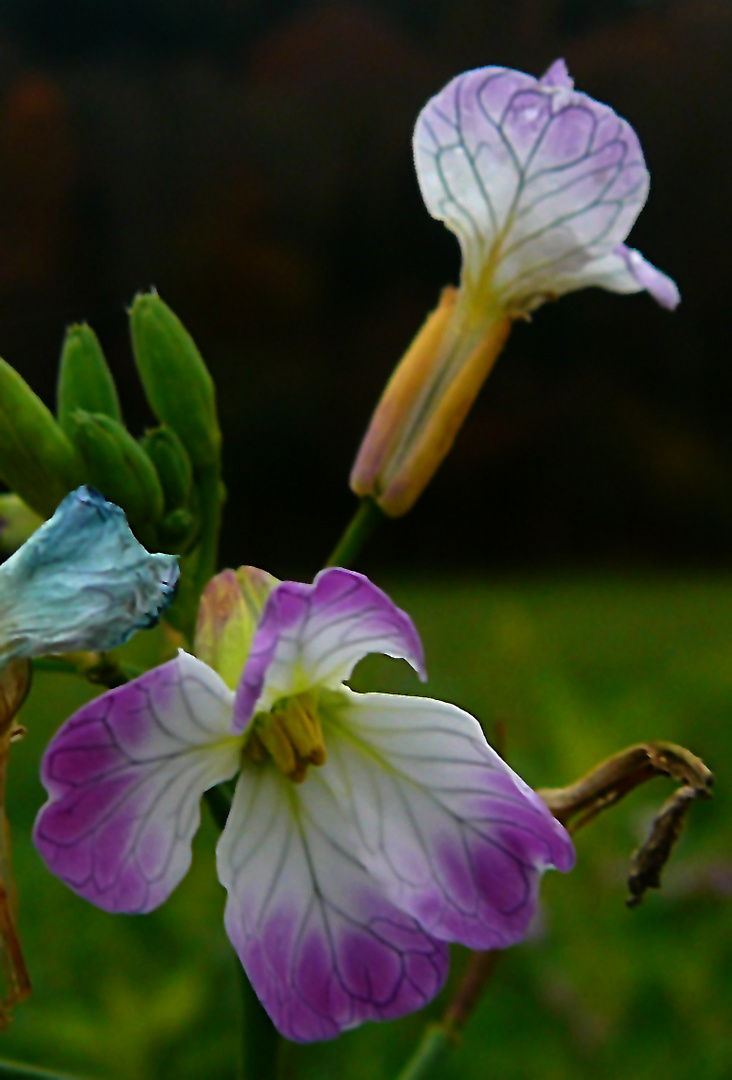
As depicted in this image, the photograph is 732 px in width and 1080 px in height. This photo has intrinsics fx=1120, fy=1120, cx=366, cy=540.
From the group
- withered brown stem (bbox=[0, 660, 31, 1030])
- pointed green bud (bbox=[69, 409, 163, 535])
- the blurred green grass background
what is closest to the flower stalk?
pointed green bud (bbox=[69, 409, 163, 535])

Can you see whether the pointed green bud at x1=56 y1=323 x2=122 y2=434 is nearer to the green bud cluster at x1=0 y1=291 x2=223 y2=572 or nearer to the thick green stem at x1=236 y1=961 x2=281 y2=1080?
the green bud cluster at x1=0 y1=291 x2=223 y2=572

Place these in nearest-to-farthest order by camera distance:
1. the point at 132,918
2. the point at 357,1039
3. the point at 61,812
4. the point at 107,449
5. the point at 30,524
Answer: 1. the point at 61,812
2. the point at 107,449
3. the point at 30,524
4. the point at 357,1039
5. the point at 132,918

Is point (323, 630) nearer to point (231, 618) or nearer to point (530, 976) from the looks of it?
point (231, 618)

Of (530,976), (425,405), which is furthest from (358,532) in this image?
(530,976)

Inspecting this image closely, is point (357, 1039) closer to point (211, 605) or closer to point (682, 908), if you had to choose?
point (682, 908)

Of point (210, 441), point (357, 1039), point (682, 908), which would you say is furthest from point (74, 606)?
point (682, 908)

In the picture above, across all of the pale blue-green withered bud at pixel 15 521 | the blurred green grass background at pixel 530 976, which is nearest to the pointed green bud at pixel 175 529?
the pale blue-green withered bud at pixel 15 521
